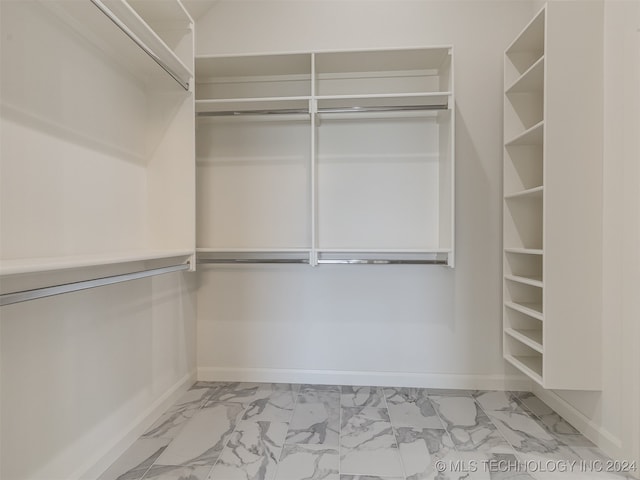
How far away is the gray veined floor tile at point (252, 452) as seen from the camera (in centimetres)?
137

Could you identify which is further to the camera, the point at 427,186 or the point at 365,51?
the point at 427,186

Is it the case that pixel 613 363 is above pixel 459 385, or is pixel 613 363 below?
above

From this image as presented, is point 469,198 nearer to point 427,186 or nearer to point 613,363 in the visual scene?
point 427,186

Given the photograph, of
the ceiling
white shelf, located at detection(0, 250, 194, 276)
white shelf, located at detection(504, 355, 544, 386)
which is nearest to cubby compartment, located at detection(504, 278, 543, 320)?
white shelf, located at detection(504, 355, 544, 386)

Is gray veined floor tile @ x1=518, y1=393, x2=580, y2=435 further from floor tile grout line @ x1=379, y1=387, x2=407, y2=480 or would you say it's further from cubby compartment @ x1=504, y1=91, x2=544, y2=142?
cubby compartment @ x1=504, y1=91, x2=544, y2=142

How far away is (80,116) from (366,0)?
6.03 ft

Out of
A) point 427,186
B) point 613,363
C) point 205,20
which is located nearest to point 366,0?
point 205,20

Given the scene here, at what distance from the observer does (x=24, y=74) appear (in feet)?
3.49

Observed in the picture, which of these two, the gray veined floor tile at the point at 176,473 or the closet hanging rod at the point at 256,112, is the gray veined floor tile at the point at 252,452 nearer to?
the gray veined floor tile at the point at 176,473

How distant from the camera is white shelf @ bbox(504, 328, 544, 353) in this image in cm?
166

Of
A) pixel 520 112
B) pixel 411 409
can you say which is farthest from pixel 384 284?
pixel 520 112

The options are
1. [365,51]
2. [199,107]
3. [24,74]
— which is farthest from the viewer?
[199,107]

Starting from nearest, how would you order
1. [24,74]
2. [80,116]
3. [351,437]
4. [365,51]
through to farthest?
1. [24,74]
2. [80,116]
3. [351,437]
4. [365,51]

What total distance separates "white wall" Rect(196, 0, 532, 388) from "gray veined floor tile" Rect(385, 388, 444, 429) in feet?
0.33
